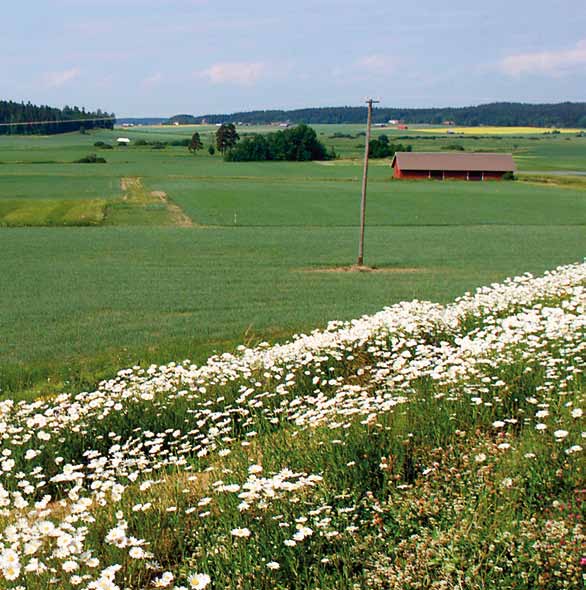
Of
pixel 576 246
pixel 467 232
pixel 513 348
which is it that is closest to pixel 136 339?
pixel 513 348

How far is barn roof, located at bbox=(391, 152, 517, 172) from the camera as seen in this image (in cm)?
10062

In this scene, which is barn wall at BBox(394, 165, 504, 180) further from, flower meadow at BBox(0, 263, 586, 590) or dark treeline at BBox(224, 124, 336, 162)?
flower meadow at BBox(0, 263, 586, 590)

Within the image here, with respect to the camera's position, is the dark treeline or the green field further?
the dark treeline

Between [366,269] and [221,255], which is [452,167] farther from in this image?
[366,269]

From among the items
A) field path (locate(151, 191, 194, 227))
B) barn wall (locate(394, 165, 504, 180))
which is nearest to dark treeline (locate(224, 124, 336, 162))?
barn wall (locate(394, 165, 504, 180))

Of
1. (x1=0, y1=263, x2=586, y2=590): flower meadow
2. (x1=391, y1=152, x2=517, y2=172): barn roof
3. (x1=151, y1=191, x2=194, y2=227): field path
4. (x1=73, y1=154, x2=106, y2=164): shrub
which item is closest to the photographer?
(x1=0, y1=263, x2=586, y2=590): flower meadow

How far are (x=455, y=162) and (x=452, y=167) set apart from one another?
3.04ft

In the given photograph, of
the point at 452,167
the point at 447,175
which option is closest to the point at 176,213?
the point at 447,175

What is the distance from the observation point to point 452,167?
3967 inches

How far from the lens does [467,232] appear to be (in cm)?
5172

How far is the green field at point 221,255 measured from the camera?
20.5m

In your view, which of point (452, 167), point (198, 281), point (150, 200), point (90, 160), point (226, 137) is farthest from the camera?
point (226, 137)

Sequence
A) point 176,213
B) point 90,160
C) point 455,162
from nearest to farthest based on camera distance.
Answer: point 176,213, point 455,162, point 90,160

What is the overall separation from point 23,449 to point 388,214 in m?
55.4
